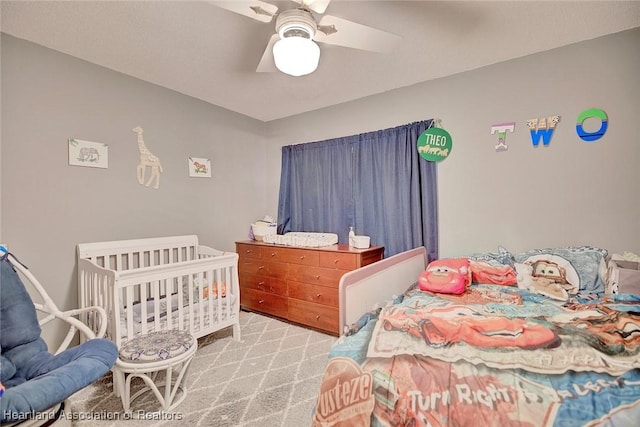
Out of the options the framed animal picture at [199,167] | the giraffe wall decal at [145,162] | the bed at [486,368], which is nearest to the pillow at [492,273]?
the bed at [486,368]

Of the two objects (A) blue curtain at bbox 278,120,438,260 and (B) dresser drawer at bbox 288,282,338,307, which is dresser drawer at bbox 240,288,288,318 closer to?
(B) dresser drawer at bbox 288,282,338,307

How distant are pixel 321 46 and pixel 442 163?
1545 millimetres

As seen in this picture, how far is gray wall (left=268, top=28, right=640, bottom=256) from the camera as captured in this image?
6.85ft

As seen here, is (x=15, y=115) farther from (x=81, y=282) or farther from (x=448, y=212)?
(x=448, y=212)

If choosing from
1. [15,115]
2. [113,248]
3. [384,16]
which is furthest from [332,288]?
[15,115]

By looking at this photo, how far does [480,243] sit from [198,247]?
285cm

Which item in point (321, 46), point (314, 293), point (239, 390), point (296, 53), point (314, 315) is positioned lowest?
point (239, 390)

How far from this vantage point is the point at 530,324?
1296 mm

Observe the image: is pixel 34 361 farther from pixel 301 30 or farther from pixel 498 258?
pixel 498 258

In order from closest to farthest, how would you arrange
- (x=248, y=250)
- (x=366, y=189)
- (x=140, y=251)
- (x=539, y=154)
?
(x=539, y=154) → (x=140, y=251) → (x=366, y=189) → (x=248, y=250)

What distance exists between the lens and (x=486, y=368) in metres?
1.04

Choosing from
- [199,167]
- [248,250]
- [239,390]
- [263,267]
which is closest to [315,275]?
[263,267]

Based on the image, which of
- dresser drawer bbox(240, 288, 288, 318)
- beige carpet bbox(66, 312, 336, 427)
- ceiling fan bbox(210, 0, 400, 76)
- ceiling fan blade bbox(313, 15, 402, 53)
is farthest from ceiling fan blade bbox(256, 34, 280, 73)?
dresser drawer bbox(240, 288, 288, 318)

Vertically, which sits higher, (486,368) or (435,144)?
(435,144)
